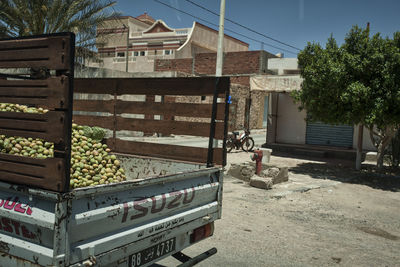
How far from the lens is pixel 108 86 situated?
503cm

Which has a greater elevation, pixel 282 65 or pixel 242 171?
pixel 282 65

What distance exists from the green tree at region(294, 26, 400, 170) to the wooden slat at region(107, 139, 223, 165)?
775 centimetres

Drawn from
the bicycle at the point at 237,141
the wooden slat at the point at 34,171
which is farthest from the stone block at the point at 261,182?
the wooden slat at the point at 34,171

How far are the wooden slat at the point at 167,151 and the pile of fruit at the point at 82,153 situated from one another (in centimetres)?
→ 22

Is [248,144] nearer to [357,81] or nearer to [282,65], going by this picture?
[357,81]

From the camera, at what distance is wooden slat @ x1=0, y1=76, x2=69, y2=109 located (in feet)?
7.63

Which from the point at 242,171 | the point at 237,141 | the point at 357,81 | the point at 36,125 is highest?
the point at 357,81

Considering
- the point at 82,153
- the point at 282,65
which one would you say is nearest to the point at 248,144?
the point at 82,153

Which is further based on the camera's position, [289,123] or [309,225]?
[289,123]

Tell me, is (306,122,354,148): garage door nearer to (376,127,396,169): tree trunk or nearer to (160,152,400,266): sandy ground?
(376,127,396,169): tree trunk

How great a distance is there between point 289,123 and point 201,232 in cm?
1542

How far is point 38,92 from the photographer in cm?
242

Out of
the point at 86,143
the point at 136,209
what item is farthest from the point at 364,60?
the point at 136,209

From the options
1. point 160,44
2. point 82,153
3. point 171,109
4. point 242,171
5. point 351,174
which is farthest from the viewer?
point 160,44
